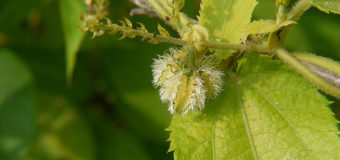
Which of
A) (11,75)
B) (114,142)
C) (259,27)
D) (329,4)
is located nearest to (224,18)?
(259,27)

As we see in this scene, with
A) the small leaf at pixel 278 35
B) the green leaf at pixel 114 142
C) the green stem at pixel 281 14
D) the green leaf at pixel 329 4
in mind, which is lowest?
the green leaf at pixel 114 142

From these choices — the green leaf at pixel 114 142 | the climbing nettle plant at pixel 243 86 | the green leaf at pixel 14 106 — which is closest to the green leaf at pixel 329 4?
the climbing nettle plant at pixel 243 86

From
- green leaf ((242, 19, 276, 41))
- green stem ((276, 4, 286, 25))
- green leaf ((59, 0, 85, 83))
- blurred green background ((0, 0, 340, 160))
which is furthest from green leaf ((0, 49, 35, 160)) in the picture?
green stem ((276, 4, 286, 25))

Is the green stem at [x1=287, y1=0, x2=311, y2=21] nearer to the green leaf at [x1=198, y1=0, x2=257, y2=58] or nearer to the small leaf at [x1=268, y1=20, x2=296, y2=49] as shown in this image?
the small leaf at [x1=268, y1=20, x2=296, y2=49]

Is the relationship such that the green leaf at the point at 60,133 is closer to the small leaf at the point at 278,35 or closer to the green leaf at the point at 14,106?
the green leaf at the point at 14,106

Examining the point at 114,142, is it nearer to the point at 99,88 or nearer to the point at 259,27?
the point at 99,88

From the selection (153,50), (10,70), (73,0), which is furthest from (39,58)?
(73,0)
